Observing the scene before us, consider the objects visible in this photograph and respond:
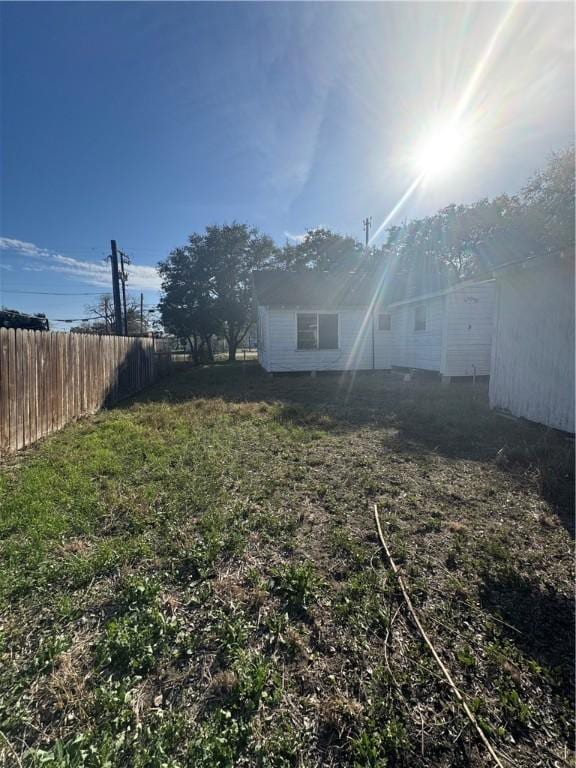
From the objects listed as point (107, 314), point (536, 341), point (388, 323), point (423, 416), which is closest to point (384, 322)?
point (388, 323)

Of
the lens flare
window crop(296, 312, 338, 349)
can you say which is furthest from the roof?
the lens flare

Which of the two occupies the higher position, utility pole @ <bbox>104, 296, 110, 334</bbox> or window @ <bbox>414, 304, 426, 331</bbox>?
utility pole @ <bbox>104, 296, 110, 334</bbox>

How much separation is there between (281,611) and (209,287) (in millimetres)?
21781

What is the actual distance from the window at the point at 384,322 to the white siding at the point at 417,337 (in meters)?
0.17

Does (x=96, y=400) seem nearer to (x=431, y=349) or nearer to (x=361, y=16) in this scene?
(x=361, y=16)

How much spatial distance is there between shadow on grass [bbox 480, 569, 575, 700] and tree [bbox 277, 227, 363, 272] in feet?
85.5

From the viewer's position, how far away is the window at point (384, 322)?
1377cm

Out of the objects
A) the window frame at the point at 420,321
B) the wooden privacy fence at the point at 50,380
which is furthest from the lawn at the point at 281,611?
the window frame at the point at 420,321

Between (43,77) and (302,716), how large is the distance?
10817mm

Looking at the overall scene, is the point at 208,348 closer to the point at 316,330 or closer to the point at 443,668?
the point at 316,330

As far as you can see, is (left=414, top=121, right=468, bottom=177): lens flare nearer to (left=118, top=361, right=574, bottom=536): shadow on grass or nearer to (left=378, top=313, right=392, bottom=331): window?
(left=378, top=313, right=392, bottom=331): window

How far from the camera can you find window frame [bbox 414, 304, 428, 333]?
1173 centimetres

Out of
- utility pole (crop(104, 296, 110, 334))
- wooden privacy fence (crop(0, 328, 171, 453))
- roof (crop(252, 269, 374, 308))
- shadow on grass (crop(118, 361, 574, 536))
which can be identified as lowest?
shadow on grass (crop(118, 361, 574, 536))

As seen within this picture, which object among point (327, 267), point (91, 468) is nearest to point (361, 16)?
point (91, 468)
